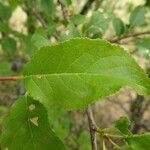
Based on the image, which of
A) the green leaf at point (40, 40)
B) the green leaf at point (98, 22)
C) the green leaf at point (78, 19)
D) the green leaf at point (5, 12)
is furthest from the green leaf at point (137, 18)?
the green leaf at point (5, 12)

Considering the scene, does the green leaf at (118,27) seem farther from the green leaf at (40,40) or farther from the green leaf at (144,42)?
the green leaf at (40,40)

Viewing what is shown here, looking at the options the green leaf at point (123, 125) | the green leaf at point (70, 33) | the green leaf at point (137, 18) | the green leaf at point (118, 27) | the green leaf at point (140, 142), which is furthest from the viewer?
the green leaf at point (137, 18)

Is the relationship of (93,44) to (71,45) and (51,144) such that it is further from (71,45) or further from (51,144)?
(51,144)

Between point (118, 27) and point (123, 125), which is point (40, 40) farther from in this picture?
point (118, 27)

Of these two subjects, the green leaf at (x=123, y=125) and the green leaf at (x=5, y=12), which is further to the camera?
the green leaf at (x=5, y=12)

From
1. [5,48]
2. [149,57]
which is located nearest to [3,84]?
[5,48]

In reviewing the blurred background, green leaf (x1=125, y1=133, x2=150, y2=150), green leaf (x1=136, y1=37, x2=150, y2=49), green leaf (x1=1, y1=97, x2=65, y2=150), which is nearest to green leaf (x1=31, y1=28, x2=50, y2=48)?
the blurred background

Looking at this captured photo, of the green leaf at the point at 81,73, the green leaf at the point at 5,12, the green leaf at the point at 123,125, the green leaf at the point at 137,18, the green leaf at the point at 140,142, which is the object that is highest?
the green leaf at the point at 5,12
